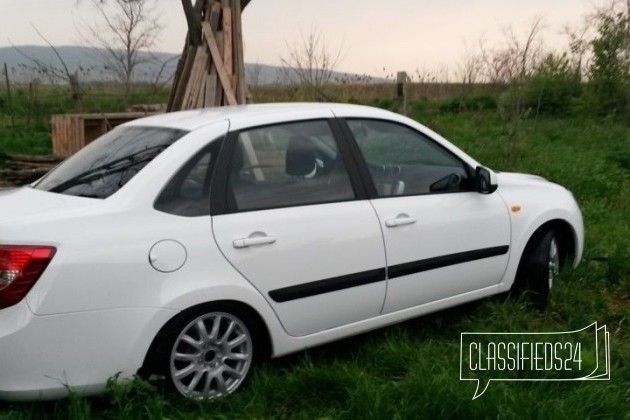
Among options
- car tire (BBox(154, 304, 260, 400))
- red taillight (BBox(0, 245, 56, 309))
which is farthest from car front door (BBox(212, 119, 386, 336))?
red taillight (BBox(0, 245, 56, 309))

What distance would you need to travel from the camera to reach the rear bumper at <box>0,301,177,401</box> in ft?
9.13

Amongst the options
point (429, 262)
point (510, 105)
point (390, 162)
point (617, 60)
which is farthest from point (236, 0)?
point (617, 60)

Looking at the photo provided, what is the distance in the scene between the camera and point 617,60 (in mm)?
18688

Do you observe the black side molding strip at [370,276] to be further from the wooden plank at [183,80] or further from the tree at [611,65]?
the tree at [611,65]

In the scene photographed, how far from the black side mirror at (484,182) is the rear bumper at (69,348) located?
2154 millimetres

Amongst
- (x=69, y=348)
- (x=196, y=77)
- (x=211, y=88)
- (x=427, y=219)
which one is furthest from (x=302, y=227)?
(x=196, y=77)

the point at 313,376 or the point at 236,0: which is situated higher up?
the point at 236,0

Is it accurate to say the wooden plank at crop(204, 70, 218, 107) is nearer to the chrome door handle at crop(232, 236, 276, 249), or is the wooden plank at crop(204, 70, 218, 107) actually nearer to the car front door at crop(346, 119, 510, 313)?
the car front door at crop(346, 119, 510, 313)

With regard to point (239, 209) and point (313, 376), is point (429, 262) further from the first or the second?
point (239, 209)

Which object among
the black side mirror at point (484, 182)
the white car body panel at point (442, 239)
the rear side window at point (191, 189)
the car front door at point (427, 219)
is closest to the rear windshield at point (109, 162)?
the rear side window at point (191, 189)

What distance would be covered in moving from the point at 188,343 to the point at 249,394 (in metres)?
0.41

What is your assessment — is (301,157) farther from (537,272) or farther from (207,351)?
(537,272)

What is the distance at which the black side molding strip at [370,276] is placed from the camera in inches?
135

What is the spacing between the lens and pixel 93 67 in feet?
54.9
